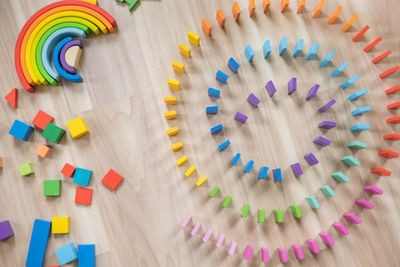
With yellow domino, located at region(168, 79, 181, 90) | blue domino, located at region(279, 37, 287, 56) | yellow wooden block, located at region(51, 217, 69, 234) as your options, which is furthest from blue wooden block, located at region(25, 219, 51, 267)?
blue domino, located at region(279, 37, 287, 56)

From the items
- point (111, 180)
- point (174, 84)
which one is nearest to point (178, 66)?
point (174, 84)

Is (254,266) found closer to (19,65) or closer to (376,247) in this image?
(376,247)

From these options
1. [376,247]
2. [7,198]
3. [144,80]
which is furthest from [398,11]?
[7,198]

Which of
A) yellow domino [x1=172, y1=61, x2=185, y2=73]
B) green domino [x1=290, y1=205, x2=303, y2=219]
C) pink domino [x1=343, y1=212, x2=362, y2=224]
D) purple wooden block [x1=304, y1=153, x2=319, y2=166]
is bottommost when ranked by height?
pink domino [x1=343, y1=212, x2=362, y2=224]

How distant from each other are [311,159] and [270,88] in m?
0.24

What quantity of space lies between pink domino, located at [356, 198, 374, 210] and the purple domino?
0.20m

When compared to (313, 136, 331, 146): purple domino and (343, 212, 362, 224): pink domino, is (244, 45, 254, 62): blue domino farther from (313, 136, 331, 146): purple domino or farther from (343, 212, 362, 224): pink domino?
(343, 212, 362, 224): pink domino

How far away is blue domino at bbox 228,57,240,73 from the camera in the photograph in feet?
2.51

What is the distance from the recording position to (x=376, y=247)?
80cm

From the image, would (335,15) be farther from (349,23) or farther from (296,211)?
(296,211)

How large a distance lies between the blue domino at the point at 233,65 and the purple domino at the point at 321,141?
320mm

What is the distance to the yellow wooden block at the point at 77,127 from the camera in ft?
2.50

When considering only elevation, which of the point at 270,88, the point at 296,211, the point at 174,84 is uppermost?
the point at 174,84

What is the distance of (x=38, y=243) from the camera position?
739 mm
